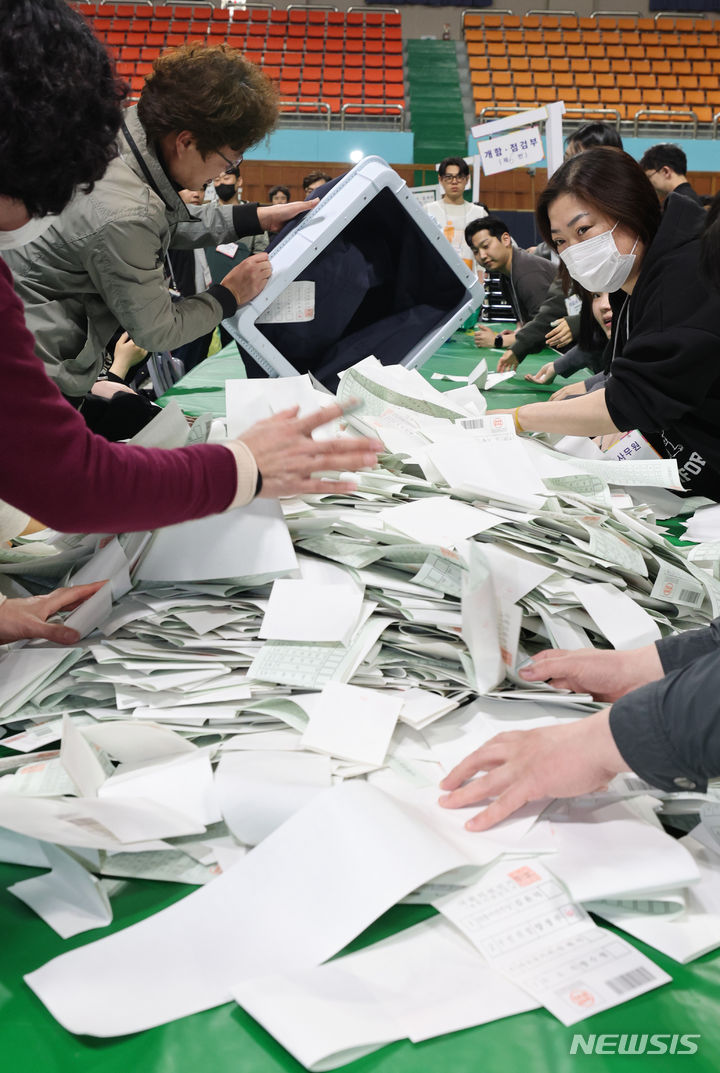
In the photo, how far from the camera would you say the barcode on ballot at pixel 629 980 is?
2.18 feet

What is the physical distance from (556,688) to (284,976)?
19.5 inches

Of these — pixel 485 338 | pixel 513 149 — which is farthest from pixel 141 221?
pixel 513 149

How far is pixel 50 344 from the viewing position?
2.00 metres

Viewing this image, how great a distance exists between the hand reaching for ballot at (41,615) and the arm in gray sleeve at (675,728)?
69 centimetres

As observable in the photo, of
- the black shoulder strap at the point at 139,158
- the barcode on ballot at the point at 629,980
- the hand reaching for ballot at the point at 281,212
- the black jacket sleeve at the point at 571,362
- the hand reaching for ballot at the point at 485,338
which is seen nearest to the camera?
the barcode on ballot at the point at 629,980

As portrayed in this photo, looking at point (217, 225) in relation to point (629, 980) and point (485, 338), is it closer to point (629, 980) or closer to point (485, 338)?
point (485, 338)

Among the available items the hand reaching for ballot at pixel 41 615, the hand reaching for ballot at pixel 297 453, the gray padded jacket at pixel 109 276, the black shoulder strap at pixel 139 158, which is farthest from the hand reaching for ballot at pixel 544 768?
the black shoulder strap at pixel 139 158

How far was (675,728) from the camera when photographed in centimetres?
75

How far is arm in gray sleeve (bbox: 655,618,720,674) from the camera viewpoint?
0.97 m

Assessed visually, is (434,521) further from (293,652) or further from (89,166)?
(89,166)

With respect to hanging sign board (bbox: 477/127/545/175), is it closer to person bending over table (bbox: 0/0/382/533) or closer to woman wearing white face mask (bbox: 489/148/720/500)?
woman wearing white face mask (bbox: 489/148/720/500)

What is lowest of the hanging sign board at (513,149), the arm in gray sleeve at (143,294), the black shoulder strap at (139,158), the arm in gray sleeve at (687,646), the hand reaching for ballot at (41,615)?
the hand reaching for ballot at (41,615)

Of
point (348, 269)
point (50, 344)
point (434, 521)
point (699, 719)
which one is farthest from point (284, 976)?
point (348, 269)

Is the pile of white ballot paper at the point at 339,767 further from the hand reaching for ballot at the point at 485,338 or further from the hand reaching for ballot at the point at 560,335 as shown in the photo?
the hand reaching for ballot at the point at 485,338
